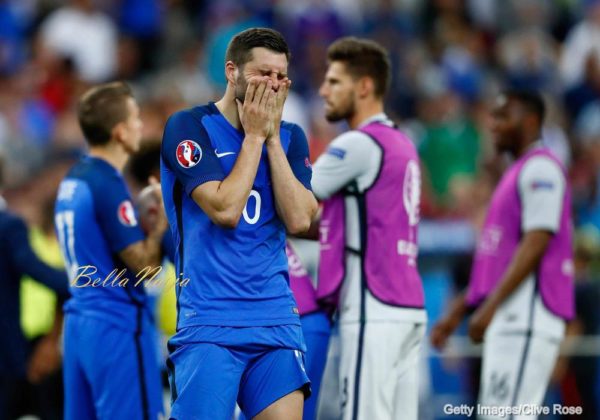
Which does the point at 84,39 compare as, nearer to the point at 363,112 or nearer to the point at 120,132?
the point at 120,132

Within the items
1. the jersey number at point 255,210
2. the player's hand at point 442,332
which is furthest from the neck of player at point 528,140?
the jersey number at point 255,210

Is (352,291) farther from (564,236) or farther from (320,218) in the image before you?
(564,236)

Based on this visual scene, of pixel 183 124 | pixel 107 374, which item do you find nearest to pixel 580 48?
pixel 107 374

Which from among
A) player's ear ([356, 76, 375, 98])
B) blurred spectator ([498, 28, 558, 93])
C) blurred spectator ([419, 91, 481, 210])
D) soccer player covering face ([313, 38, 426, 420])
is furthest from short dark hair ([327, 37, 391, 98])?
blurred spectator ([498, 28, 558, 93])

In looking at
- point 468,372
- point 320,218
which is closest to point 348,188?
point 320,218

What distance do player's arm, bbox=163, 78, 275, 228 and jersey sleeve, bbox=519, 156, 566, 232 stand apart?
3.26 m

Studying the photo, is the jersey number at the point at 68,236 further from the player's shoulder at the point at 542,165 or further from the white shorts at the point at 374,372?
the player's shoulder at the point at 542,165

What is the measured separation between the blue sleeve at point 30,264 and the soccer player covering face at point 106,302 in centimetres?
54

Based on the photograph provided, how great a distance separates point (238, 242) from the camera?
596cm

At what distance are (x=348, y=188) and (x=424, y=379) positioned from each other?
4.87 m

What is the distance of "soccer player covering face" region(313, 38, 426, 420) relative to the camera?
7309mm

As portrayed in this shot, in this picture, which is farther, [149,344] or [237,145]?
[149,344]

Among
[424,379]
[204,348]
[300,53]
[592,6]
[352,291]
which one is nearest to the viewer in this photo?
[204,348]

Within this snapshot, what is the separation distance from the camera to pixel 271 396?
5820mm
